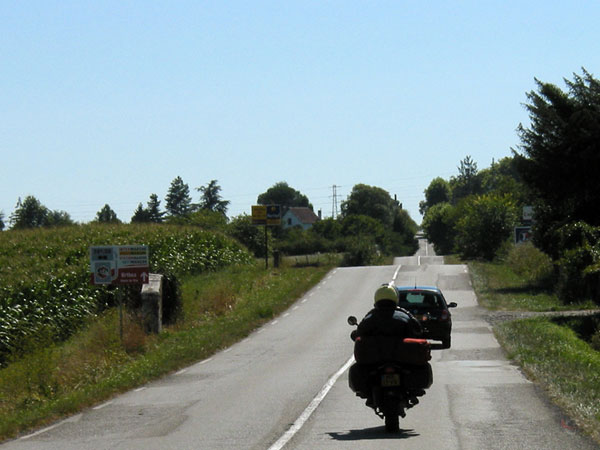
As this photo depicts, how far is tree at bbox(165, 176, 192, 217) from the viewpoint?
546 ft

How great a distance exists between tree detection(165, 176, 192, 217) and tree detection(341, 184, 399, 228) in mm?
30436

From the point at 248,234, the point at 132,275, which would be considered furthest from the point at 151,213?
the point at 132,275

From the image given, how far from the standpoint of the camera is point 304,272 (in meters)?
51.8

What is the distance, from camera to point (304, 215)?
170 m

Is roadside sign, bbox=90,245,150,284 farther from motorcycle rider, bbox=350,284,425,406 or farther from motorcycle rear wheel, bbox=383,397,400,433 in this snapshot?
motorcycle rear wheel, bbox=383,397,400,433

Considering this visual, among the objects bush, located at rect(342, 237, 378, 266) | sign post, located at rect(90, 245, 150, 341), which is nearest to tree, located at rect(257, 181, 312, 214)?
bush, located at rect(342, 237, 378, 266)

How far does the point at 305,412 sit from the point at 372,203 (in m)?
145

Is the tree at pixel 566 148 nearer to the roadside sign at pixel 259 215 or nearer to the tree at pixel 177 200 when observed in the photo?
the roadside sign at pixel 259 215

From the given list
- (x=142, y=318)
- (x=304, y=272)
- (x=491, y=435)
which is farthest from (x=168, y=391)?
(x=304, y=272)

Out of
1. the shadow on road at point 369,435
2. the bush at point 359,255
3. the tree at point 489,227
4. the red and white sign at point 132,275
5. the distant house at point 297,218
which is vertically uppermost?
the distant house at point 297,218

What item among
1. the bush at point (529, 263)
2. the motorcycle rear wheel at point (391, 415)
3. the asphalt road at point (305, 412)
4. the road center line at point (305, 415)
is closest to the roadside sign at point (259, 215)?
the bush at point (529, 263)

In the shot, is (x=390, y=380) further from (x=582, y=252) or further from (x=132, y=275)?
(x=582, y=252)

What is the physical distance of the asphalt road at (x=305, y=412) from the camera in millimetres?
10258

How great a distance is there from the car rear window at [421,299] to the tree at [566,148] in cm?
1152
